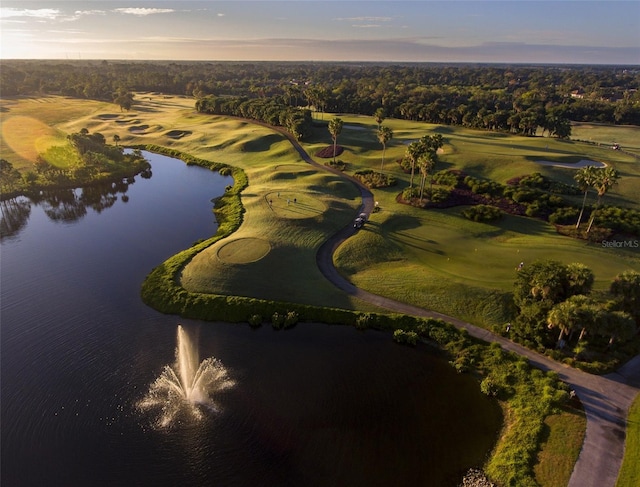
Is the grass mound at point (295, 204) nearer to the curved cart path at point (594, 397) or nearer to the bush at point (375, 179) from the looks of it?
the bush at point (375, 179)

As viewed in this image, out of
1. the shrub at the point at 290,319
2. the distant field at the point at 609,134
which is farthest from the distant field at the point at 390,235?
the distant field at the point at 609,134

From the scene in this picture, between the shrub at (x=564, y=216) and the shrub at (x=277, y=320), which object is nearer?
the shrub at (x=277, y=320)

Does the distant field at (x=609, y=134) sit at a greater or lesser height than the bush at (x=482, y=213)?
greater

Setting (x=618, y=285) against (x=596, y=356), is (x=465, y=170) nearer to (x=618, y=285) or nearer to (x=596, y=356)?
(x=618, y=285)

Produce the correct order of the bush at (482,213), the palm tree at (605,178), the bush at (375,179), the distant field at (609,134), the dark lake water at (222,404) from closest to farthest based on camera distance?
the dark lake water at (222,404) → the palm tree at (605,178) → the bush at (482,213) → the bush at (375,179) → the distant field at (609,134)

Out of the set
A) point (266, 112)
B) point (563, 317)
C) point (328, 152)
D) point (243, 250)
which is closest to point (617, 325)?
point (563, 317)

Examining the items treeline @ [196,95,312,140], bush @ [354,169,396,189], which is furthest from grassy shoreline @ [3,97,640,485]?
treeline @ [196,95,312,140]

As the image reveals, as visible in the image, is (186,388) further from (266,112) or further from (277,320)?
(266,112)
